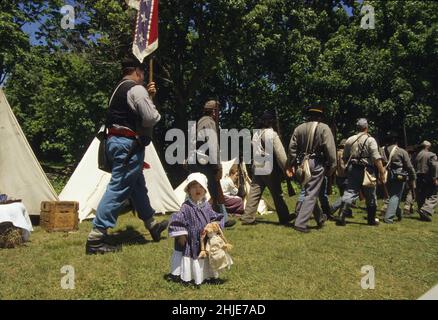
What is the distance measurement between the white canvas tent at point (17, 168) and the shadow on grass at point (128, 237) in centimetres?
166

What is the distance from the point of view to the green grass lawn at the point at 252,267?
357cm

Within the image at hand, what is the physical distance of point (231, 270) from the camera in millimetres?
4160

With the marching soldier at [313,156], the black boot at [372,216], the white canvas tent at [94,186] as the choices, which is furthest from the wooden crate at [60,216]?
the black boot at [372,216]

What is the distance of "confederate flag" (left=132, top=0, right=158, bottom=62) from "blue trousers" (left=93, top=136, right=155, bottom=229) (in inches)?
55.1

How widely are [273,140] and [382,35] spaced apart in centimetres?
1155

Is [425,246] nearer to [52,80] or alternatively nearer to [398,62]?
[398,62]

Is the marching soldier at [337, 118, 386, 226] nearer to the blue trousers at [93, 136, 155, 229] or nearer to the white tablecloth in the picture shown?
the blue trousers at [93, 136, 155, 229]

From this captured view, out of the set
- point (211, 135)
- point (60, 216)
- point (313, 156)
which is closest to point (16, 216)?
point (60, 216)

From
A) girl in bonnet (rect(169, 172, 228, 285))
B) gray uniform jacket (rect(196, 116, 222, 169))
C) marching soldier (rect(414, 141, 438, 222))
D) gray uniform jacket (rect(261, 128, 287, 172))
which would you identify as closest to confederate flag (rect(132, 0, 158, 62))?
gray uniform jacket (rect(196, 116, 222, 169))

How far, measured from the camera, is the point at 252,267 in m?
4.27

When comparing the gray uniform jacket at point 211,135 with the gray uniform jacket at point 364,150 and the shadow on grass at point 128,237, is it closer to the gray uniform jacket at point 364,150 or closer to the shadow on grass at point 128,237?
the shadow on grass at point 128,237

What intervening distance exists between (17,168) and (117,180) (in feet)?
9.45

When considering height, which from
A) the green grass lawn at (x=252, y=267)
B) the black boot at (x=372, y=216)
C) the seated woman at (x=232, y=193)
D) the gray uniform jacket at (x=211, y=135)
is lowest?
the green grass lawn at (x=252, y=267)

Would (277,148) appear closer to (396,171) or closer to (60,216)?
(396,171)
